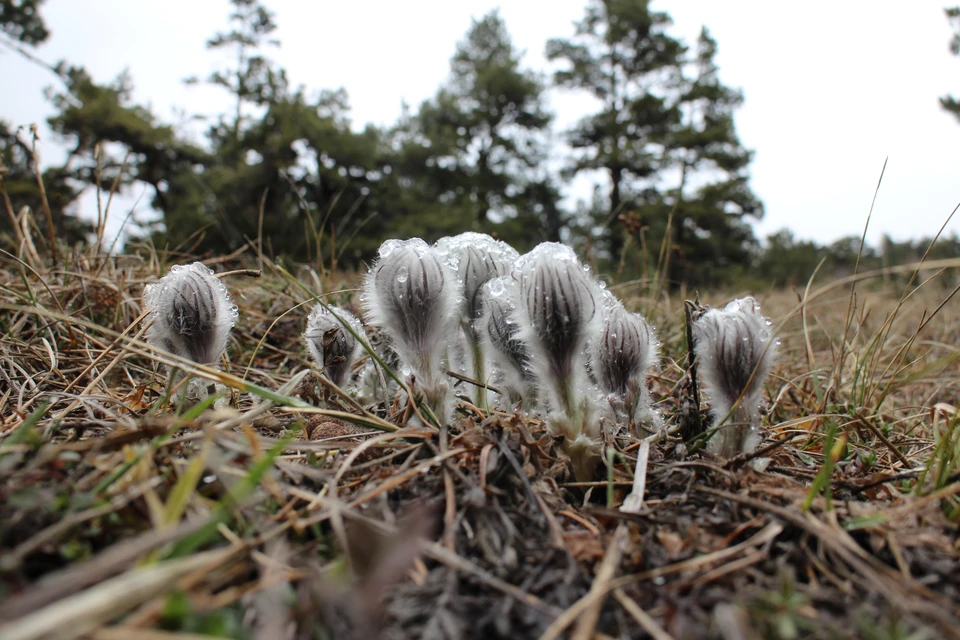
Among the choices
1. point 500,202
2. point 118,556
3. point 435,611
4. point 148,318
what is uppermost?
point 500,202

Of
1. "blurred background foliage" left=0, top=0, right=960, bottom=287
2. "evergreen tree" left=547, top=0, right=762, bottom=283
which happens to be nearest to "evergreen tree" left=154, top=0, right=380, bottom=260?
"blurred background foliage" left=0, top=0, right=960, bottom=287

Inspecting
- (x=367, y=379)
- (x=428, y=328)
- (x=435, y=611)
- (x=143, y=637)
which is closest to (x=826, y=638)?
(x=435, y=611)

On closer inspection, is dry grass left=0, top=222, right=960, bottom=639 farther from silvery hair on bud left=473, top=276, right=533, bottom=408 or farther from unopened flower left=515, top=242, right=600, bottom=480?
silvery hair on bud left=473, top=276, right=533, bottom=408

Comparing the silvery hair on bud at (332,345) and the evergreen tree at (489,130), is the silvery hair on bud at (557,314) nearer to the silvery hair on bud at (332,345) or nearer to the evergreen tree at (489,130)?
the silvery hair on bud at (332,345)

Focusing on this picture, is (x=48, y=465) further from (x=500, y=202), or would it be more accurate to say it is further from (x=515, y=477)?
(x=500, y=202)

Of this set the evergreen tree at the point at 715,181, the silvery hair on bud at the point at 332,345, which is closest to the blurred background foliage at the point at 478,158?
the evergreen tree at the point at 715,181

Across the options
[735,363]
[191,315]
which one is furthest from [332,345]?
[735,363]
